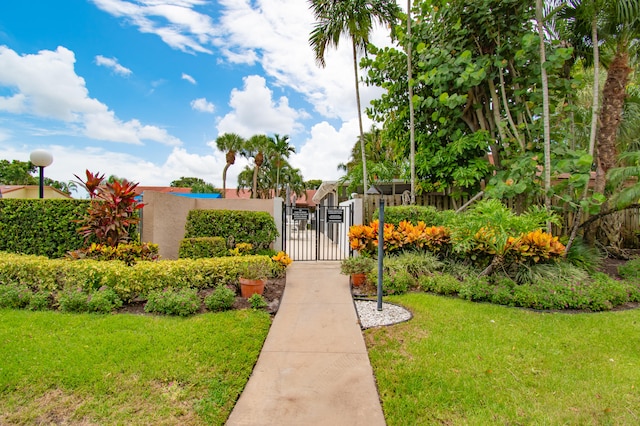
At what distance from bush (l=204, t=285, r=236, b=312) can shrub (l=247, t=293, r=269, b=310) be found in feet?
1.00

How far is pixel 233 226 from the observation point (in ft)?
25.8

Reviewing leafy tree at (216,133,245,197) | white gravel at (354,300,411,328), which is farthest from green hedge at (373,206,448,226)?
leafy tree at (216,133,245,197)

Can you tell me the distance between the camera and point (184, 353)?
11.0 ft

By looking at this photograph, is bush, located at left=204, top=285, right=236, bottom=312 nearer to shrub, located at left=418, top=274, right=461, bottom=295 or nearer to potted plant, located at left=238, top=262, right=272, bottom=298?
potted plant, located at left=238, top=262, right=272, bottom=298

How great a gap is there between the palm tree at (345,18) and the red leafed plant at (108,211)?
686 cm

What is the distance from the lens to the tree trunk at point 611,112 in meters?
6.90

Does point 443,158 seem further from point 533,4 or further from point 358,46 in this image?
point 358,46

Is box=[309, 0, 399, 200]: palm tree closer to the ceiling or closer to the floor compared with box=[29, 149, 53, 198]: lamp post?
closer to the ceiling

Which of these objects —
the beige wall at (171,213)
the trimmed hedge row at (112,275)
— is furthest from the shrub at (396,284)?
the beige wall at (171,213)

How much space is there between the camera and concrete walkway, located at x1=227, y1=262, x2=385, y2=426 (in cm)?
254

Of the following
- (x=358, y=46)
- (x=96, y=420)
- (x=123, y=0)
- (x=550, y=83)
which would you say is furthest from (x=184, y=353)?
(x=358, y=46)

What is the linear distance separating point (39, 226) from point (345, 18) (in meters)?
9.40

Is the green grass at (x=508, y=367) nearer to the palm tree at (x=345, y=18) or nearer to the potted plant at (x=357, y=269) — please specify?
the potted plant at (x=357, y=269)

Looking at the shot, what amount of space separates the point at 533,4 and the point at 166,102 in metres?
9.36
